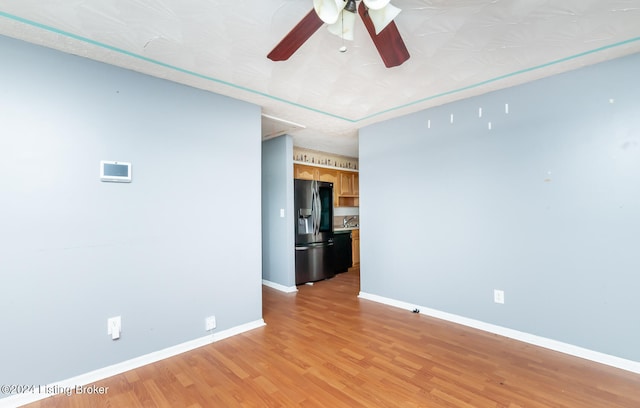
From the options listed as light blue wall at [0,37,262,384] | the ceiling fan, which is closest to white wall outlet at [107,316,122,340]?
light blue wall at [0,37,262,384]

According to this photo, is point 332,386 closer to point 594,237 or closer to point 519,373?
point 519,373

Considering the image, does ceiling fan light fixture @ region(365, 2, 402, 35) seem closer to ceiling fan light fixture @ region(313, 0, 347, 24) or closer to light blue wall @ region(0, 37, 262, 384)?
ceiling fan light fixture @ region(313, 0, 347, 24)

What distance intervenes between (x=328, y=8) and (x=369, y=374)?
247 centimetres

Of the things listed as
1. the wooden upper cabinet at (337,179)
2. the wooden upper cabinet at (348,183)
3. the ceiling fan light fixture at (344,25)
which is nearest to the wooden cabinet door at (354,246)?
Result: the wooden upper cabinet at (337,179)

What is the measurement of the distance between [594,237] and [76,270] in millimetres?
4275

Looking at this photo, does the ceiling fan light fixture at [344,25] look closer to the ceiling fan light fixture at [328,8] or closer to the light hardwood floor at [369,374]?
the ceiling fan light fixture at [328,8]

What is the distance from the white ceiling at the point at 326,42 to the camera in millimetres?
1706

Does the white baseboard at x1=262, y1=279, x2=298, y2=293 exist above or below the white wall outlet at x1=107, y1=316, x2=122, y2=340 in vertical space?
below

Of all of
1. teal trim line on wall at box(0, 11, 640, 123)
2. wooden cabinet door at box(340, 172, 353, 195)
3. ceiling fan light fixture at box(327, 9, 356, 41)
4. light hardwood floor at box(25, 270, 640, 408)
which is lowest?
light hardwood floor at box(25, 270, 640, 408)

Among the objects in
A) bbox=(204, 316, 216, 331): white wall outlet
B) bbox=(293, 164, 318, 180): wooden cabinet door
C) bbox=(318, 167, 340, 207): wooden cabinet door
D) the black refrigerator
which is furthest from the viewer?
bbox=(318, 167, 340, 207): wooden cabinet door

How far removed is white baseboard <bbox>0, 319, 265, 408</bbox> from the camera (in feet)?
6.17

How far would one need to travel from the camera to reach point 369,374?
7.14 feet

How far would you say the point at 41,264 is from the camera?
199 cm

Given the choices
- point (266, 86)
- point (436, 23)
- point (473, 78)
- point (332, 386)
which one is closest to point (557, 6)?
point (436, 23)
